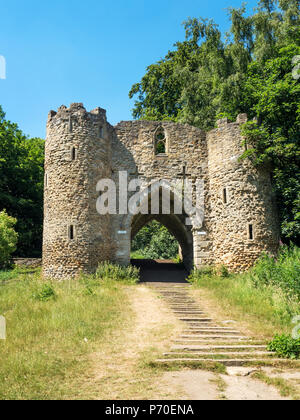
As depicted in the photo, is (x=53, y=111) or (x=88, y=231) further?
(x=53, y=111)

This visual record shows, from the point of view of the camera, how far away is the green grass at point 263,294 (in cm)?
786

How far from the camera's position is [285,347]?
6.03 meters

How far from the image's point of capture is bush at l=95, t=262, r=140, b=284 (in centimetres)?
1299

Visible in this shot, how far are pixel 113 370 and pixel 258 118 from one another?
12.2 metres

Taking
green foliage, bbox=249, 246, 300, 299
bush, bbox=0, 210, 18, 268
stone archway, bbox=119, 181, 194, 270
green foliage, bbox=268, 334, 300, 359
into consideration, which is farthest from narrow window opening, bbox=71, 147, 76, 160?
green foliage, bbox=268, 334, 300, 359

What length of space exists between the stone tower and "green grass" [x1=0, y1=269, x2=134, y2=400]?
4.24ft

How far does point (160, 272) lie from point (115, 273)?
185 inches

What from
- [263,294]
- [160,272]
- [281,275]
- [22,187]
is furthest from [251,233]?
[22,187]

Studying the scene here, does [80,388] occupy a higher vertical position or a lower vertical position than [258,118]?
lower

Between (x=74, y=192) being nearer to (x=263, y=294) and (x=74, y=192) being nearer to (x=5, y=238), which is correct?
(x=5, y=238)

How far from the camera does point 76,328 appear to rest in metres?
7.26

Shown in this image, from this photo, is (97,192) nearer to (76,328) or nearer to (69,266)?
(69,266)

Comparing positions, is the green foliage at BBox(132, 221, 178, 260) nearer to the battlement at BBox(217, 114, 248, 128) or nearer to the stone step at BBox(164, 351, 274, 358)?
the battlement at BBox(217, 114, 248, 128)

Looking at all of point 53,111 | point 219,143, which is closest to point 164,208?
point 219,143
